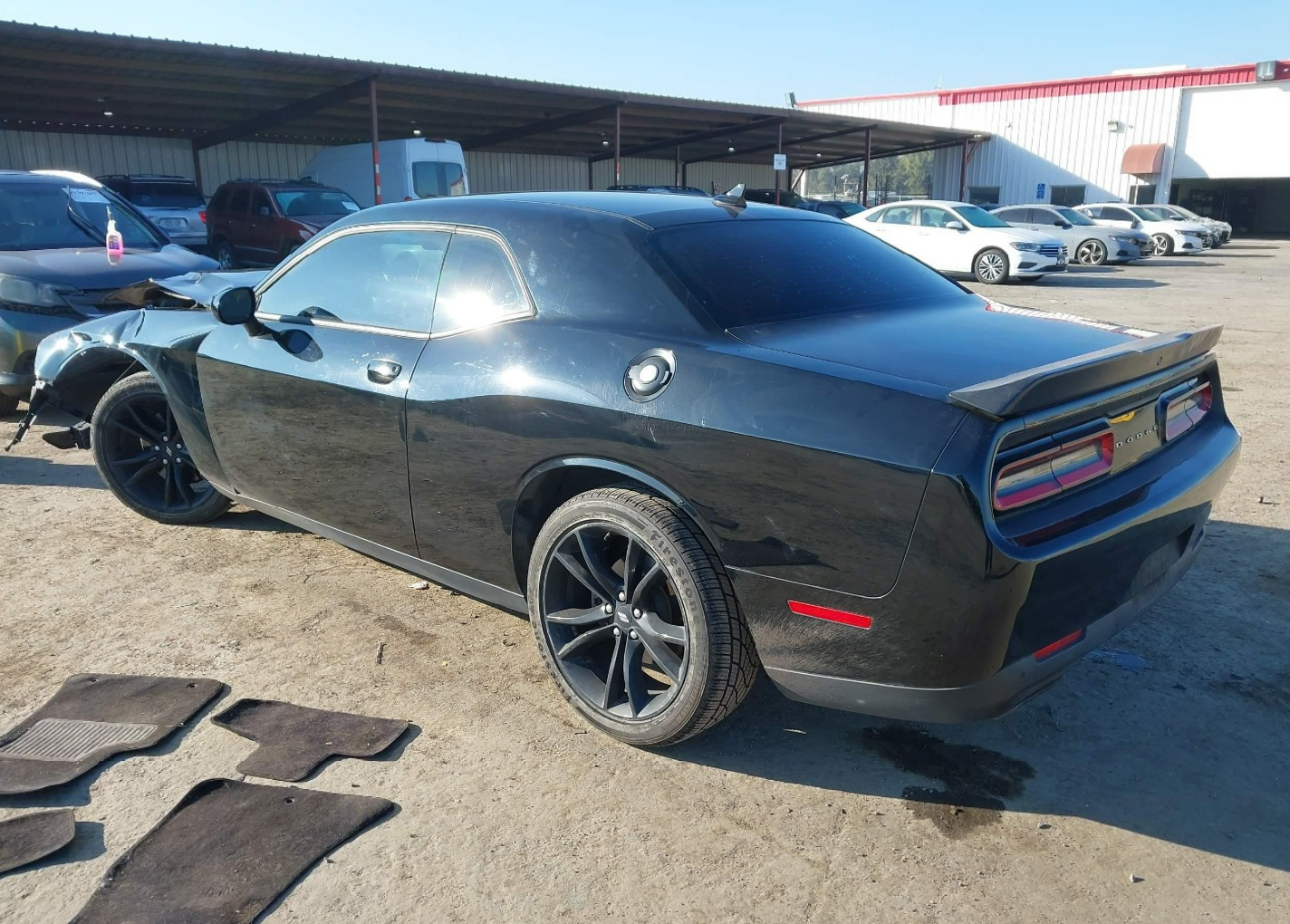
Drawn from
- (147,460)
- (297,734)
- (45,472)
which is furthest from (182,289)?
(297,734)

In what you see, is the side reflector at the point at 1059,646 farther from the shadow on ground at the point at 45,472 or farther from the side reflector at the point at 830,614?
the shadow on ground at the point at 45,472

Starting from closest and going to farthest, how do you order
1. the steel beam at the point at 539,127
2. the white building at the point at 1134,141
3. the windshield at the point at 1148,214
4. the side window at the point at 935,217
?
the side window at the point at 935,217 < the steel beam at the point at 539,127 < the windshield at the point at 1148,214 < the white building at the point at 1134,141

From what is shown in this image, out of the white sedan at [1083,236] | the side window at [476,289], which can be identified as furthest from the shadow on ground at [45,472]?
the white sedan at [1083,236]

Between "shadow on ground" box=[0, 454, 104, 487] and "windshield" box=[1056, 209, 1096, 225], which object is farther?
"windshield" box=[1056, 209, 1096, 225]

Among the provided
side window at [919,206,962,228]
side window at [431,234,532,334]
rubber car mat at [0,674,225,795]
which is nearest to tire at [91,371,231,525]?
rubber car mat at [0,674,225,795]

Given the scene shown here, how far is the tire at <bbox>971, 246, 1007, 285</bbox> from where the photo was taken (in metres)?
17.8

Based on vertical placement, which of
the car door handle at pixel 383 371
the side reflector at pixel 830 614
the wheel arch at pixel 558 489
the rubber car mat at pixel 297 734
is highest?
the car door handle at pixel 383 371

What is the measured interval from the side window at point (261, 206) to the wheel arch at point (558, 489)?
15.5 m

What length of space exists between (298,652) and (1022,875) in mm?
2502

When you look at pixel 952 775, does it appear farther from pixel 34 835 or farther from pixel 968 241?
pixel 968 241

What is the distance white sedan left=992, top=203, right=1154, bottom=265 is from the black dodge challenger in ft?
70.3

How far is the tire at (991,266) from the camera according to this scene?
58.3ft

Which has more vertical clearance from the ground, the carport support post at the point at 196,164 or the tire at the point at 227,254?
the carport support post at the point at 196,164

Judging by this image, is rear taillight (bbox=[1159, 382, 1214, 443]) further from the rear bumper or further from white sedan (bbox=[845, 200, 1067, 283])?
white sedan (bbox=[845, 200, 1067, 283])
